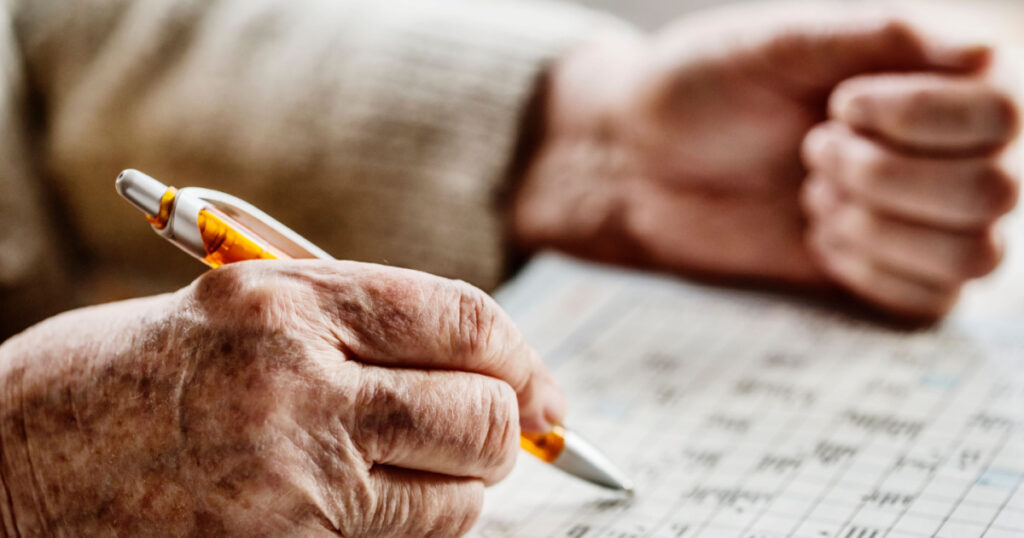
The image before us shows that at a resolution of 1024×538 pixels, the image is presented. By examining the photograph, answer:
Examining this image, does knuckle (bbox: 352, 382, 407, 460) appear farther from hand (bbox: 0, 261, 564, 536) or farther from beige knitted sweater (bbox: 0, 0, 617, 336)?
beige knitted sweater (bbox: 0, 0, 617, 336)

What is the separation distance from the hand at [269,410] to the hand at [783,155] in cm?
46

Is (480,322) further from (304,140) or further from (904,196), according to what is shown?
(304,140)

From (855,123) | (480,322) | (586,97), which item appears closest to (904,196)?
(855,123)

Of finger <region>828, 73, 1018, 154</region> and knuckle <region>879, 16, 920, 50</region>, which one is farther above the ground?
knuckle <region>879, 16, 920, 50</region>

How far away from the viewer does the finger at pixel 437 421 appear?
42 cm

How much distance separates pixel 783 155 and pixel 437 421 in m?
0.58

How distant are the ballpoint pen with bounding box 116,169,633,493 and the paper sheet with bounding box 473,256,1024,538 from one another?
0.16 ft

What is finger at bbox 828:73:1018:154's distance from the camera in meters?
0.73

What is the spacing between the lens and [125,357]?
43 centimetres

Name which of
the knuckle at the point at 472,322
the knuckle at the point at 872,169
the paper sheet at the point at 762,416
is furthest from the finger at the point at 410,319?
the knuckle at the point at 872,169

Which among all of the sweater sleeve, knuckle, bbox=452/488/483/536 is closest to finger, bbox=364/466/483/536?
knuckle, bbox=452/488/483/536

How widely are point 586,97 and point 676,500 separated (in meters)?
0.55

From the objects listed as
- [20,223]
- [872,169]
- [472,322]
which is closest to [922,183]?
[872,169]

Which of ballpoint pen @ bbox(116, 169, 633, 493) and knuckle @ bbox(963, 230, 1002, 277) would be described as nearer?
ballpoint pen @ bbox(116, 169, 633, 493)
